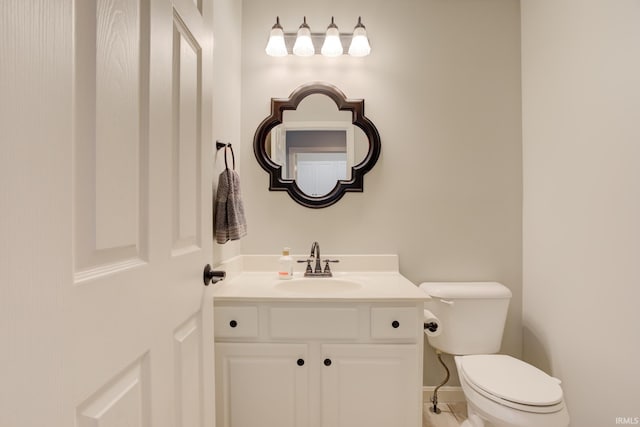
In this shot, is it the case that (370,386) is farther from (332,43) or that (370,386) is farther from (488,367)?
(332,43)

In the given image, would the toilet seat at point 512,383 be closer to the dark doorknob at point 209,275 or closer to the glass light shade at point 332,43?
the dark doorknob at point 209,275

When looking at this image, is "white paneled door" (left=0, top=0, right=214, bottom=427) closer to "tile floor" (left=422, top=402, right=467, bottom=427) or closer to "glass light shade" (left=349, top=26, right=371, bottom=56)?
"glass light shade" (left=349, top=26, right=371, bottom=56)

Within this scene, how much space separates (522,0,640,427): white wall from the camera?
123 centimetres

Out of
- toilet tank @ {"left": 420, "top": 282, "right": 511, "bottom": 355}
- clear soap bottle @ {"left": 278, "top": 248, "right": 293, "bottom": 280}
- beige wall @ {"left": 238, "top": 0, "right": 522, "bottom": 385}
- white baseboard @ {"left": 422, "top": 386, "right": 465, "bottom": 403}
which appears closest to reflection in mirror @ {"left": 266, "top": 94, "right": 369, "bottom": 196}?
beige wall @ {"left": 238, "top": 0, "right": 522, "bottom": 385}

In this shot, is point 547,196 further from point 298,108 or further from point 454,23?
point 298,108

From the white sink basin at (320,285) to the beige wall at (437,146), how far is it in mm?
224

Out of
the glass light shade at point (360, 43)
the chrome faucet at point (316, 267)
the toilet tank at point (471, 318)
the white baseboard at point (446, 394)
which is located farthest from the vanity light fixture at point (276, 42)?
the white baseboard at point (446, 394)

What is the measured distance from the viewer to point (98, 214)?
50 centimetres

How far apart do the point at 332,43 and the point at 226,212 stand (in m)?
1.12

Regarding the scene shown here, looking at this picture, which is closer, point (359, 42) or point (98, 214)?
point (98, 214)

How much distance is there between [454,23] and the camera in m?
1.87

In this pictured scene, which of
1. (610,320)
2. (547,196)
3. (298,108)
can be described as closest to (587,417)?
(610,320)

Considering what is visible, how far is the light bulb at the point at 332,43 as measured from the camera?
1.77 meters

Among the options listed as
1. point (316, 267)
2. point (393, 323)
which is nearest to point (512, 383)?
point (393, 323)
